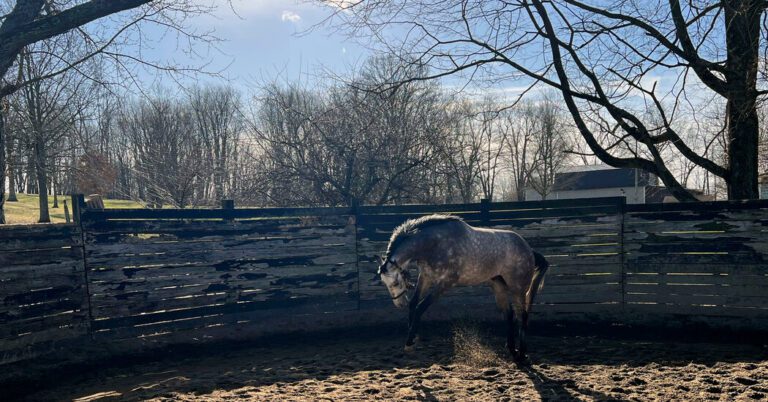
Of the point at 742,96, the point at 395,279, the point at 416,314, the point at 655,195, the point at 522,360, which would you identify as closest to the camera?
the point at 395,279

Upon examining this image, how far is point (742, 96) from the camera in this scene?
21.5 ft

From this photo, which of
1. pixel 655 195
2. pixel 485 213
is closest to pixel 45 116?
pixel 485 213

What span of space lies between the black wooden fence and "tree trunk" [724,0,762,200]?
1.03 metres

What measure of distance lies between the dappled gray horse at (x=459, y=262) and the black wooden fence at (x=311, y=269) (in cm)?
123

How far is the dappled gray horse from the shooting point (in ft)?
18.0

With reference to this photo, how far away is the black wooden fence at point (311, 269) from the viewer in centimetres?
533

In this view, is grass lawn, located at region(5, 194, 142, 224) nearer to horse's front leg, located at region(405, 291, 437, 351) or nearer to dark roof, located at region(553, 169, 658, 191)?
horse's front leg, located at region(405, 291, 437, 351)

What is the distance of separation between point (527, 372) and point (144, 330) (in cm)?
394

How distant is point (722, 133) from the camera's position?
6.91 metres

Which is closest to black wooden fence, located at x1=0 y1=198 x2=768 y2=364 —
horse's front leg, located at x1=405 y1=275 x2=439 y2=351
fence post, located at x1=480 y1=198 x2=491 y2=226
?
fence post, located at x1=480 y1=198 x2=491 y2=226

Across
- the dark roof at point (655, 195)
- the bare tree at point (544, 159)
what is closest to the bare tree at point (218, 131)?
the bare tree at point (544, 159)

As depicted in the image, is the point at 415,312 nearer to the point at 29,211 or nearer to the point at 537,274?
the point at 537,274

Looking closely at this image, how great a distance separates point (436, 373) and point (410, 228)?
4.81 feet

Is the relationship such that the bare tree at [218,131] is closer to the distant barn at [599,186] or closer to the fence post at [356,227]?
the fence post at [356,227]
